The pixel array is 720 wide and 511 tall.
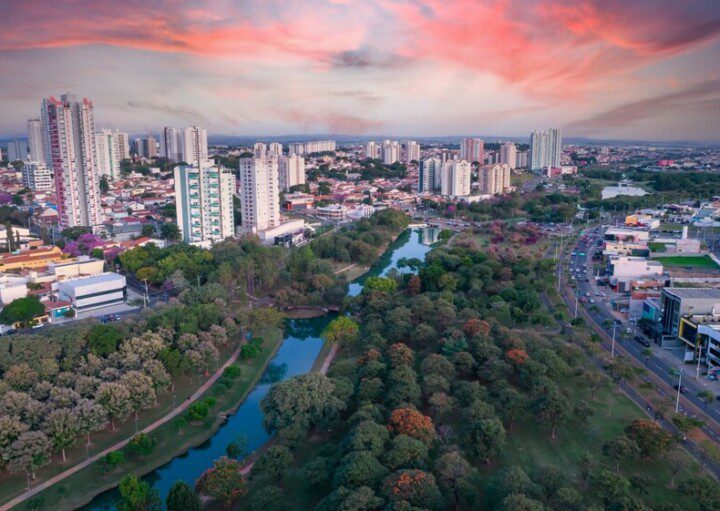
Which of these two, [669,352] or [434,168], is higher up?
[434,168]

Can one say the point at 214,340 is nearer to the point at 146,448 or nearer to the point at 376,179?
the point at 146,448

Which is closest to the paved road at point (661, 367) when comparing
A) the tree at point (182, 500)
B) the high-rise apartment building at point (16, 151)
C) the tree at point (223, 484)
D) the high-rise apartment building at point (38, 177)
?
the tree at point (223, 484)

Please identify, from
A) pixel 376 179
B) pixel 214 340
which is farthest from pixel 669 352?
pixel 376 179

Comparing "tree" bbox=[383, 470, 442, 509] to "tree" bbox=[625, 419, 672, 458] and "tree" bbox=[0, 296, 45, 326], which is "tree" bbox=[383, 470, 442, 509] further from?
"tree" bbox=[0, 296, 45, 326]

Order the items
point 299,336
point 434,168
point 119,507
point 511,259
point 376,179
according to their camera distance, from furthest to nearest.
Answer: point 376,179, point 434,168, point 511,259, point 299,336, point 119,507

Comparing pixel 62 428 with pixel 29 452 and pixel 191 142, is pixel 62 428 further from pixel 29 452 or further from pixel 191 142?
pixel 191 142

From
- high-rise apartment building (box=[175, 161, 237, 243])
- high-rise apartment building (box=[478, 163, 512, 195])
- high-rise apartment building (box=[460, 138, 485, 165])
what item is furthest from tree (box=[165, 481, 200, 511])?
high-rise apartment building (box=[460, 138, 485, 165])

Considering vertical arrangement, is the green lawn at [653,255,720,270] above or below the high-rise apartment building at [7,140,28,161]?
below
